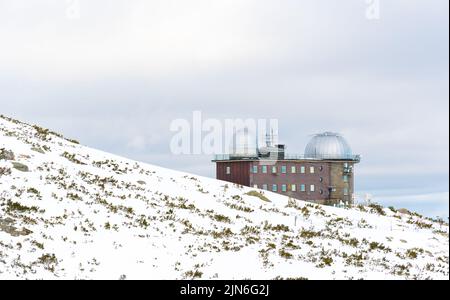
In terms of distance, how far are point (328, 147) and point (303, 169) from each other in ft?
17.8

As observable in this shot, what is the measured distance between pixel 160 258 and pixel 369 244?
12.3 meters

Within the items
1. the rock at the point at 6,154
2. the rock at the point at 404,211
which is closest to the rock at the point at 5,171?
the rock at the point at 6,154

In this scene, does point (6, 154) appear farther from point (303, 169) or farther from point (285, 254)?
point (303, 169)

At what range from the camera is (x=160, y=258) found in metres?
20.9

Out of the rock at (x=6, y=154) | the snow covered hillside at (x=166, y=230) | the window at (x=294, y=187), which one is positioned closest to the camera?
the snow covered hillside at (x=166, y=230)

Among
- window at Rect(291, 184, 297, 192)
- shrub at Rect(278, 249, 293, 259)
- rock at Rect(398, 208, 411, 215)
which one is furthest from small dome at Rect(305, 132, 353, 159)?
shrub at Rect(278, 249, 293, 259)

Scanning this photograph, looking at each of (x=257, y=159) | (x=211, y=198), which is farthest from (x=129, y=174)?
(x=257, y=159)

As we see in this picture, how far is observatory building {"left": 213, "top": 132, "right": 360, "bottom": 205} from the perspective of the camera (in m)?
77.4

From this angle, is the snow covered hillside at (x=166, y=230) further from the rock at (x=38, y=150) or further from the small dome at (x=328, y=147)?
the small dome at (x=328, y=147)

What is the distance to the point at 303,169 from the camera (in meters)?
80.9

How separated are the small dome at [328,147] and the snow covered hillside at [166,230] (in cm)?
4361

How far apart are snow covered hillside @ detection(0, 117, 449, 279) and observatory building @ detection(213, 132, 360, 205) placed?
37.7 meters

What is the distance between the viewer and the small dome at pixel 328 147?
8312 centimetres
